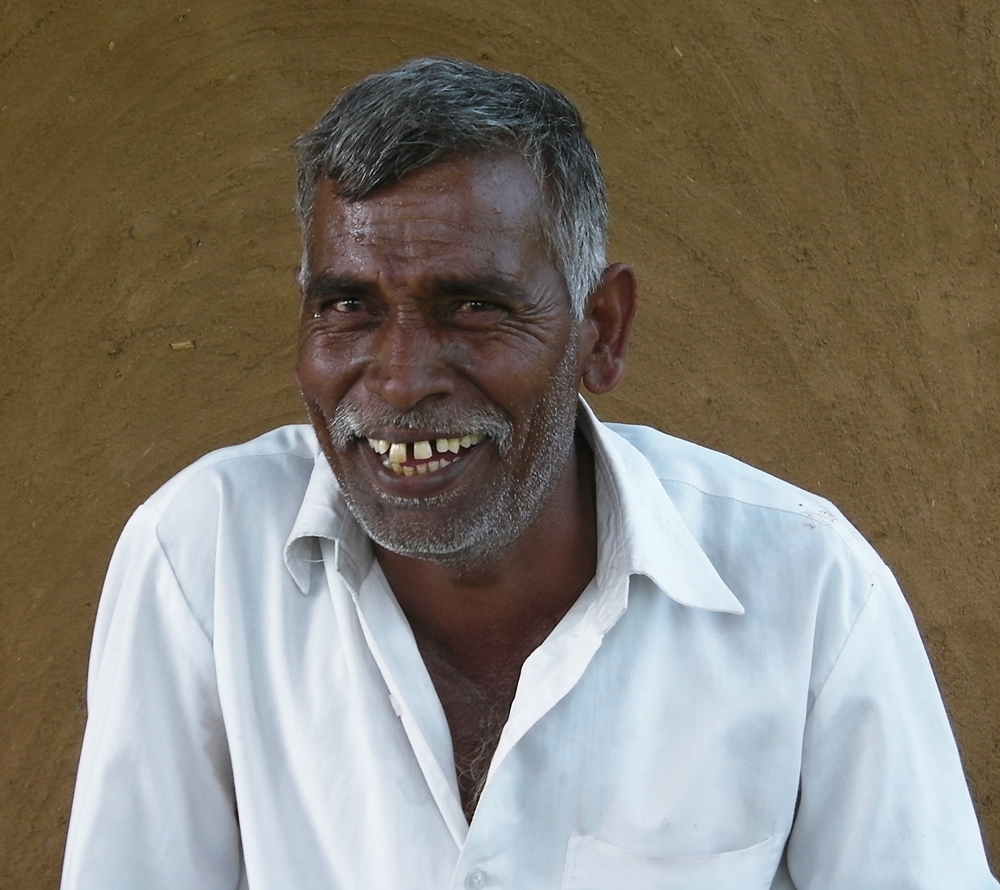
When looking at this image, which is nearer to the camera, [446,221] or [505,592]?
[446,221]

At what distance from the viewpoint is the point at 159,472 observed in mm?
2471

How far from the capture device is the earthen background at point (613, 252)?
2348mm

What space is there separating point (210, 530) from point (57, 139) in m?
1.12

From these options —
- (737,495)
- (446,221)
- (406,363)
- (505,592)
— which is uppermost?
(446,221)

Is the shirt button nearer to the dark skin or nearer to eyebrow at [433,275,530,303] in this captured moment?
the dark skin

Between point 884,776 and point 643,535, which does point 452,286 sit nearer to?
A: point 643,535

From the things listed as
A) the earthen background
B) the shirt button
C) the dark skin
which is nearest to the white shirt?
the shirt button

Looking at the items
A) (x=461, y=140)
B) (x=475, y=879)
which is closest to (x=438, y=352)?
(x=461, y=140)

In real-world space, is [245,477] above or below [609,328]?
below

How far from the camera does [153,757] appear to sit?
1606 mm

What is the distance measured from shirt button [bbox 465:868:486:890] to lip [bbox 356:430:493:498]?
50 cm

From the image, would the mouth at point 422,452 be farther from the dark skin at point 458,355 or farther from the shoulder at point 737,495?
the shoulder at point 737,495

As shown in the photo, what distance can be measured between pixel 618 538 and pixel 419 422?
0.36m

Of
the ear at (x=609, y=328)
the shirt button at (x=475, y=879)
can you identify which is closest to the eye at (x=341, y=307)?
the ear at (x=609, y=328)
